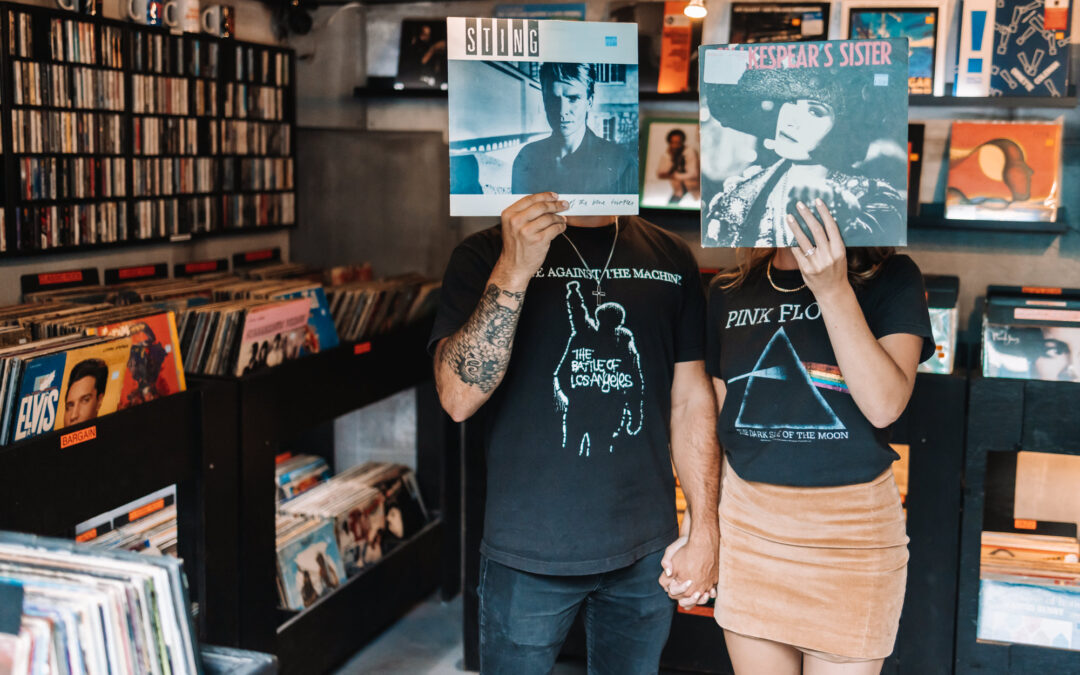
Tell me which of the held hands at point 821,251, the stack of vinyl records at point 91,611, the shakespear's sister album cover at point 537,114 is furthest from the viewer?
the shakespear's sister album cover at point 537,114

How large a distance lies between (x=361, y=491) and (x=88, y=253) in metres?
1.32

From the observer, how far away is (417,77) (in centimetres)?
420

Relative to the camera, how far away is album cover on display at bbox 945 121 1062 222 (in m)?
3.36

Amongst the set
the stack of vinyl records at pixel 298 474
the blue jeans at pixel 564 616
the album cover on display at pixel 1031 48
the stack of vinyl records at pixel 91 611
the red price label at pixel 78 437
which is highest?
the album cover on display at pixel 1031 48

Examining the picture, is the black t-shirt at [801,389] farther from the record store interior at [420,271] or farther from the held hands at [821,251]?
the held hands at [821,251]

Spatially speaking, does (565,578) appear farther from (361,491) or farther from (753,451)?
(361,491)

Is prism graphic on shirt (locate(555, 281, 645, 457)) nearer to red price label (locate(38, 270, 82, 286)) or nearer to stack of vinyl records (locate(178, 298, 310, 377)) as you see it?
stack of vinyl records (locate(178, 298, 310, 377))

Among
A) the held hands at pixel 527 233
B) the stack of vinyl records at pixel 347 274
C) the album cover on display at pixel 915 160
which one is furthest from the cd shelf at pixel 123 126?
the album cover on display at pixel 915 160

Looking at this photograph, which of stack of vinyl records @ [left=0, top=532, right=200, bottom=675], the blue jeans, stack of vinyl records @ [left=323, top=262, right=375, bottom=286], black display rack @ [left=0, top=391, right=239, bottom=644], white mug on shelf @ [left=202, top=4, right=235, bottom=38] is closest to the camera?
stack of vinyl records @ [left=0, top=532, right=200, bottom=675]

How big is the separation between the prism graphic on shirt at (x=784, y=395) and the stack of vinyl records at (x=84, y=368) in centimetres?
148

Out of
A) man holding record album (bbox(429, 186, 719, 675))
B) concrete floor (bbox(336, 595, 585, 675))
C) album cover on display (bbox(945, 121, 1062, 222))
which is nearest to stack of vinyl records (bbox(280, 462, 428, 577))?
concrete floor (bbox(336, 595, 585, 675))

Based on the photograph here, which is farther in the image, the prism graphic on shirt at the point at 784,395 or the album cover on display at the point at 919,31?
the album cover on display at the point at 919,31

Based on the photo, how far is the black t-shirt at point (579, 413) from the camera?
201cm

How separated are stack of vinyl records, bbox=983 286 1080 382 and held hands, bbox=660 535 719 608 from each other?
1.53 m
